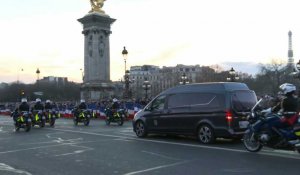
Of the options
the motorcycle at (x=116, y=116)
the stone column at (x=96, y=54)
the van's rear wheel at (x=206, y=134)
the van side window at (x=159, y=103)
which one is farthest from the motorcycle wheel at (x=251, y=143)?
the stone column at (x=96, y=54)

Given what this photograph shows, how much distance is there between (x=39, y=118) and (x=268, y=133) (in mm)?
17154

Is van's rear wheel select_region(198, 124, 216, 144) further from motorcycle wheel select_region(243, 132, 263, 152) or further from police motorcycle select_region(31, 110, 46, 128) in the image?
police motorcycle select_region(31, 110, 46, 128)

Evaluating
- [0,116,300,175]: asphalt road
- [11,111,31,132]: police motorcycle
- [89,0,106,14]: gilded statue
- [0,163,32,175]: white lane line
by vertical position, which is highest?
[89,0,106,14]: gilded statue

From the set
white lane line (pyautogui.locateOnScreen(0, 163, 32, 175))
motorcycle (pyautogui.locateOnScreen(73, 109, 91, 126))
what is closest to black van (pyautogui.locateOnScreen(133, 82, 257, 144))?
white lane line (pyautogui.locateOnScreen(0, 163, 32, 175))

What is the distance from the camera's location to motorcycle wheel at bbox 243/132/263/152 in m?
12.6

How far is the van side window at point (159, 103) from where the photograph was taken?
17.0 meters

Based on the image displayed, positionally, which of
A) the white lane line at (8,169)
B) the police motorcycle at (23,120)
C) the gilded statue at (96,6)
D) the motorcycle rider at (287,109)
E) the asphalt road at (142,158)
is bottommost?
the white lane line at (8,169)

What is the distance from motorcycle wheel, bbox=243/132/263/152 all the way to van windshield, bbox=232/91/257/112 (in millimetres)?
1956

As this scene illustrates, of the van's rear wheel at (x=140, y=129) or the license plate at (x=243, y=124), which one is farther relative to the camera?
the van's rear wheel at (x=140, y=129)

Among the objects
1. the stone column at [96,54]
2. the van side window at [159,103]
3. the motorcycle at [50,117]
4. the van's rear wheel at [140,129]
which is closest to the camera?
the van side window at [159,103]

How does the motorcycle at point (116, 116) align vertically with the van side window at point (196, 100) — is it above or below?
below

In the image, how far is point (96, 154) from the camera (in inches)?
514

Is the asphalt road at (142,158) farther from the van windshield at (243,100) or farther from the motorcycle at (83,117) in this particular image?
the motorcycle at (83,117)

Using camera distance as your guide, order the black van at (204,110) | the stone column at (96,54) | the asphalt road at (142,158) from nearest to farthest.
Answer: the asphalt road at (142,158) < the black van at (204,110) < the stone column at (96,54)
